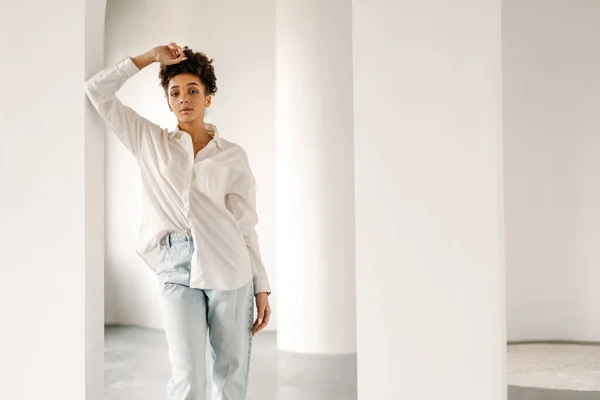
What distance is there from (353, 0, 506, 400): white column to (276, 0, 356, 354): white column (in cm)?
320

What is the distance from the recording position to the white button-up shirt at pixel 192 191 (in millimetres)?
2748

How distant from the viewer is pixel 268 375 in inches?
206

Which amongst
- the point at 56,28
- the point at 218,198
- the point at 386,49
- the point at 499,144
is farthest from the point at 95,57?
the point at 499,144

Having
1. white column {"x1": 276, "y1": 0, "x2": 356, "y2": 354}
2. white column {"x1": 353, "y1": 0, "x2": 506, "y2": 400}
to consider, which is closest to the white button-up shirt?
white column {"x1": 353, "y1": 0, "x2": 506, "y2": 400}

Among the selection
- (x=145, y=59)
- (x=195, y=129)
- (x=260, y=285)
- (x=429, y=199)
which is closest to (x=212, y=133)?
(x=195, y=129)

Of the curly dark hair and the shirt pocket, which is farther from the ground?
the curly dark hair

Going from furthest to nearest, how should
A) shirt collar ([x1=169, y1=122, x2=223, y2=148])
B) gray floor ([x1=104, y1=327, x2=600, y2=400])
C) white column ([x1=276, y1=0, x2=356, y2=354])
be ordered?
white column ([x1=276, y1=0, x2=356, y2=354]) → gray floor ([x1=104, y1=327, x2=600, y2=400]) → shirt collar ([x1=169, y1=122, x2=223, y2=148])

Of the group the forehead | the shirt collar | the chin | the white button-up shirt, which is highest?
the forehead

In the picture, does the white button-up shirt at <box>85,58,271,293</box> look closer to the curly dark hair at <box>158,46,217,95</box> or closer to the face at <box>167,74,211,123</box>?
the face at <box>167,74,211,123</box>

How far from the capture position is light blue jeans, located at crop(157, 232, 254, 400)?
2.71 m

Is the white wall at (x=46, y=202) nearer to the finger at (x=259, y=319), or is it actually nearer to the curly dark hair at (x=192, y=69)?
the curly dark hair at (x=192, y=69)

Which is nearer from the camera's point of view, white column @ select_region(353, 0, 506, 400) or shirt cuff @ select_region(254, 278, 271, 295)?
white column @ select_region(353, 0, 506, 400)

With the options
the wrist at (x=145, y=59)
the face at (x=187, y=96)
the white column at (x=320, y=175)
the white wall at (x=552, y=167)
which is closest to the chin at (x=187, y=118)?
the face at (x=187, y=96)

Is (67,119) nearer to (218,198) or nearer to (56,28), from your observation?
(56,28)
